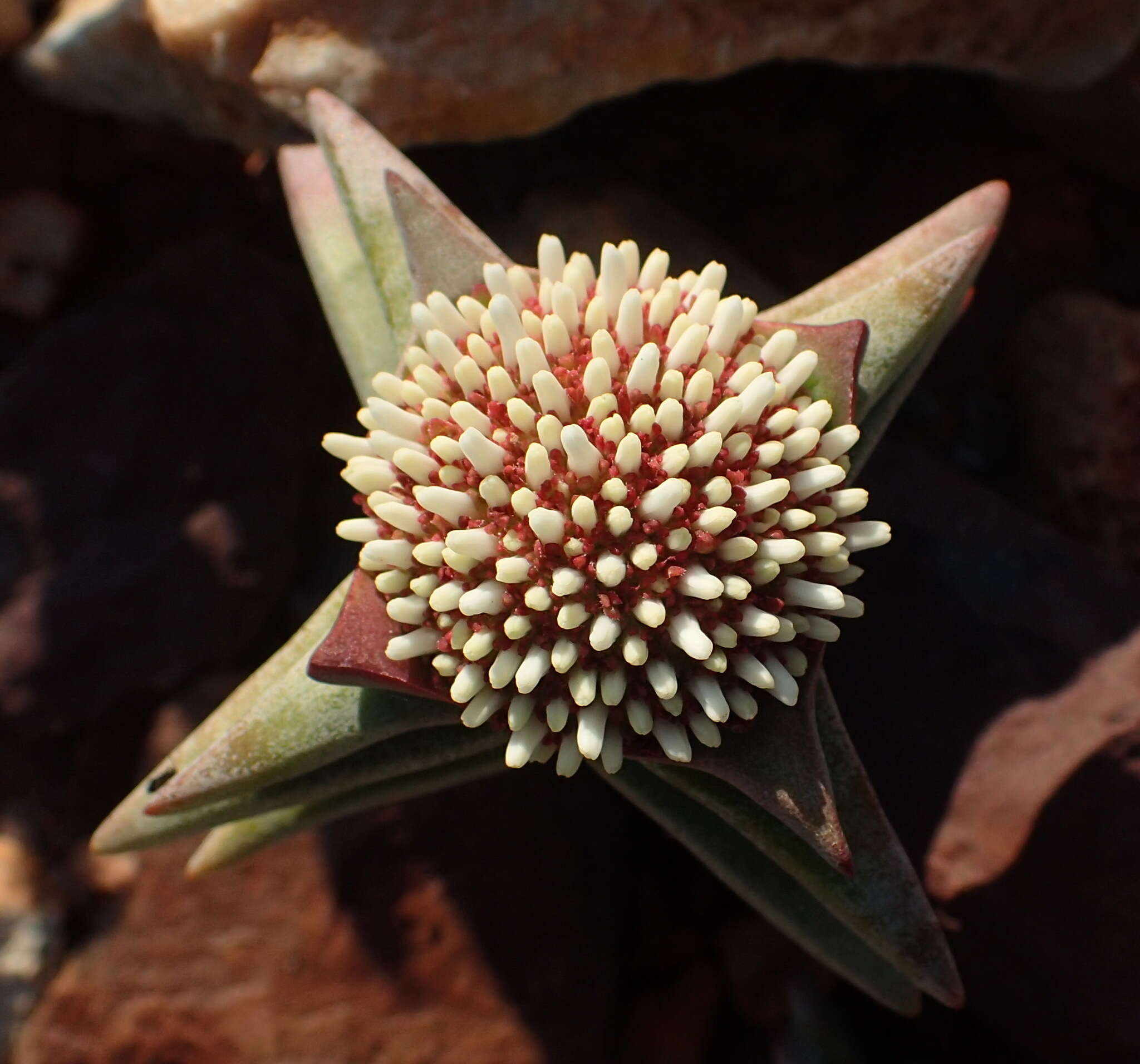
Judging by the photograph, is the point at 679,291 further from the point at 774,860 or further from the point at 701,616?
the point at 774,860

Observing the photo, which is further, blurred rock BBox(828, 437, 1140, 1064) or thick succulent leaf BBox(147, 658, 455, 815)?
blurred rock BBox(828, 437, 1140, 1064)

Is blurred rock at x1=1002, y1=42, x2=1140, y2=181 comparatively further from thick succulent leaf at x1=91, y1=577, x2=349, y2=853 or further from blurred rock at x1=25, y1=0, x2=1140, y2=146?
thick succulent leaf at x1=91, y1=577, x2=349, y2=853

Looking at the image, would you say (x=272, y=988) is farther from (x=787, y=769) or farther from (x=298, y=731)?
(x=787, y=769)

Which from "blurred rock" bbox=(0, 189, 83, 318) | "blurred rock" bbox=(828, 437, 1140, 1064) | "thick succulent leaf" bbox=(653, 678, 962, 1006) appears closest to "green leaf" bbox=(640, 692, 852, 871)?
"thick succulent leaf" bbox=(653, 678, 962, 1006)

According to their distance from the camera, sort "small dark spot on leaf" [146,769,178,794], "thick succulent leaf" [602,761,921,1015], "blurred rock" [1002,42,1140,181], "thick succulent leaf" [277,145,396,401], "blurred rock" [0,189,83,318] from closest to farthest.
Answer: "small dark spot on leaf" [146,769,178,794], "thick succulent leaf" [602,761,921,1015], "thick succulent leaf" [277,145,396,401], "blurred rock" [1002,42,1140,181], "blurred rock" [0,189,83,318]

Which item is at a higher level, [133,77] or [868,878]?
[133,77]

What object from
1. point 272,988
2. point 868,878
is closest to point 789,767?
point 868,878

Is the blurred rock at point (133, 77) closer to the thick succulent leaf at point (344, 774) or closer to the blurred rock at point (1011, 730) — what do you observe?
the thick succulent leaf at point (344, 774)

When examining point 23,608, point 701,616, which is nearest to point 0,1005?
point 23,608
